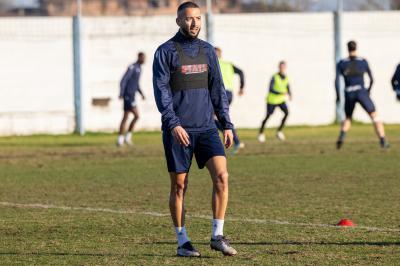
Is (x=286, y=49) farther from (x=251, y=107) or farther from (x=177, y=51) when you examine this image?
(x=177, y=51)

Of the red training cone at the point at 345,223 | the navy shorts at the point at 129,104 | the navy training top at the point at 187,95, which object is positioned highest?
the navy training top at the point at 187,95

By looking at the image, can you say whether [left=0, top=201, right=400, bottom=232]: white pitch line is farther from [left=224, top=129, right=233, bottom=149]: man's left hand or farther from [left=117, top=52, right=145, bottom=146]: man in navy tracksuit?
[left=117, top=52, right=145, bottom=146]: man in navy tracksuit

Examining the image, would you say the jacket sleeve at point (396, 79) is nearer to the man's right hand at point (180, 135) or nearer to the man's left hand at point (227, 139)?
the man's left hand at point (227, 139)

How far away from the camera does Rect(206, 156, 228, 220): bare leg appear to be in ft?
32.9

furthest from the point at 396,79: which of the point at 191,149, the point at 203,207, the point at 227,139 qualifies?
the point at 191,149

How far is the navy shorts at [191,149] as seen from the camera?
10016 millimetres

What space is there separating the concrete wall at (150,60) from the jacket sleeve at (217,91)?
28.0m

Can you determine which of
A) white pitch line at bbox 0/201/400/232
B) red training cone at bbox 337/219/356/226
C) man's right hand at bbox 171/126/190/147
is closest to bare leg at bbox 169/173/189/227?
man's right hand at bbox 171/126/190/147

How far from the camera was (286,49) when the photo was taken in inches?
1607

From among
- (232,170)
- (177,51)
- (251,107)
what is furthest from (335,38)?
(177,51)

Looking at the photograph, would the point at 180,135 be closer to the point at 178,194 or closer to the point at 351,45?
the point at 178,194

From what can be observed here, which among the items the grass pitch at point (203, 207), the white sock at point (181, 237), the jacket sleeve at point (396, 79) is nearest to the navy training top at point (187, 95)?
the white sock at point (181, 237)

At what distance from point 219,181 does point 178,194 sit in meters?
0.39

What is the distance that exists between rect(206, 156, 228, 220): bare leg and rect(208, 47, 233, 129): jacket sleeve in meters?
0.37
